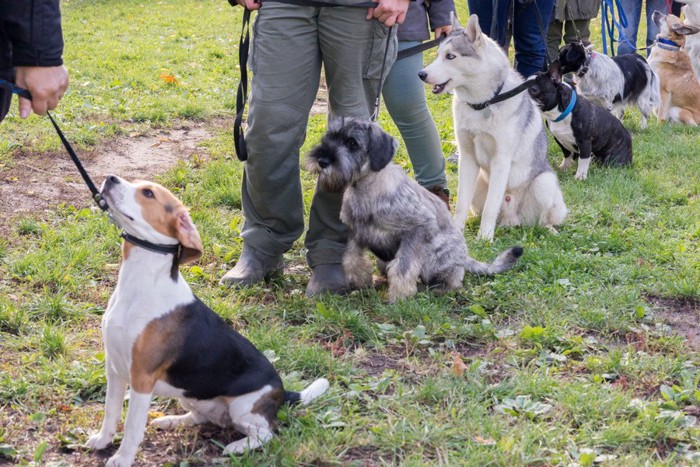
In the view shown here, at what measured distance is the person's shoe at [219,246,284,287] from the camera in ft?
14.3

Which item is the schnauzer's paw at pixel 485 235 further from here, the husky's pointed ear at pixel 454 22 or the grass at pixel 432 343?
the husky's pointed ear at pixel 454 22

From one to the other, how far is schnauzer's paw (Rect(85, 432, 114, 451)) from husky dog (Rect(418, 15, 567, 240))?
131 inches

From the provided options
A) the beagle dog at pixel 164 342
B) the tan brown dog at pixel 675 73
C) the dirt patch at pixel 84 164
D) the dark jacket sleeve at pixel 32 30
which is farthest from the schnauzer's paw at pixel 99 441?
the tan brown dog at pixel 675 73

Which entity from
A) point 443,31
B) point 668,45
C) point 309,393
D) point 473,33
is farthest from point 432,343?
point 668,45

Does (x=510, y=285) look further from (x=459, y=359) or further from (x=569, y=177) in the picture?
(x=569, y=177)

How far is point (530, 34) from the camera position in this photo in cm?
754

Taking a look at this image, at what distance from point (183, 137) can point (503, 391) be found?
5.08 metres

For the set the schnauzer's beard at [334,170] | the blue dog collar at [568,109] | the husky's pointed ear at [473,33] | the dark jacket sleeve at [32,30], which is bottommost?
the blue dog collar at [568,109]

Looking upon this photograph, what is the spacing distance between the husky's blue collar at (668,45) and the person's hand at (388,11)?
22.9 feet

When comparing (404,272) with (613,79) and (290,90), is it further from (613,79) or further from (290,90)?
(613,79)

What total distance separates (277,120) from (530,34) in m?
4.28

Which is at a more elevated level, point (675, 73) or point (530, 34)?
point (530, 34)

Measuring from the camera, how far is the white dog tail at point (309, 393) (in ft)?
10.2

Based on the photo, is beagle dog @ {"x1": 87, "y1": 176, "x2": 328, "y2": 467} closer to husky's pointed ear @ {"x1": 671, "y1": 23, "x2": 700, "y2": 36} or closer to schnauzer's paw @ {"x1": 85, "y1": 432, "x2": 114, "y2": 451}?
schnauzer's paw @ {"x1": 85, "y1": 432, "x2": 114, "y2": 451}
